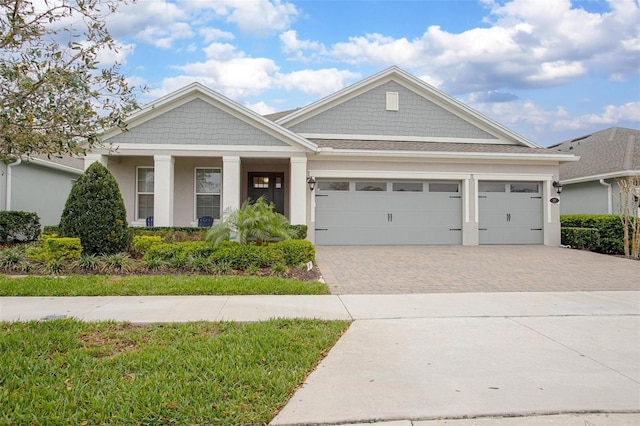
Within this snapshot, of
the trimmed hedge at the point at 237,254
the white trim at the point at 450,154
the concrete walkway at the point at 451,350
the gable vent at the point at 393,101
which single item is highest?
the gable vent at the point at 393,101

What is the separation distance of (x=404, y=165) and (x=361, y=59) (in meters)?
5.86

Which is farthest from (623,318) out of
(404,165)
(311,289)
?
(404,165)

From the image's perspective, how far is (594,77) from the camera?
14.6 m

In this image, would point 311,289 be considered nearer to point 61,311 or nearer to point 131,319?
point 131,319

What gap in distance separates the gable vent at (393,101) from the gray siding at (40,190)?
14.0m

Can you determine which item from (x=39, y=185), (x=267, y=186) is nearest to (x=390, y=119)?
(x=267, y=186)

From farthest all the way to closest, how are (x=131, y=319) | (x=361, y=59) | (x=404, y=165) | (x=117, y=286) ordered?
(x=361, y=59)
(x=404, y=165)
(x=117, y=286)
(x=131, y=319)

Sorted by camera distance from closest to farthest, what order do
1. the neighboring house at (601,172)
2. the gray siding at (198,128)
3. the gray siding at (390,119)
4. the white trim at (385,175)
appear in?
the gray siding at (198,128) < the white trim at (385,175) < the neighboring house at (601,172) < the gray siding at (390,119)

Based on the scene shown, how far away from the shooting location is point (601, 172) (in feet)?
53.0

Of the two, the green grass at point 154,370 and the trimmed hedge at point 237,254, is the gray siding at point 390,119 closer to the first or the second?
the trimmed hedge at point 237,254

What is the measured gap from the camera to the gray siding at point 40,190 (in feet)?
48.5

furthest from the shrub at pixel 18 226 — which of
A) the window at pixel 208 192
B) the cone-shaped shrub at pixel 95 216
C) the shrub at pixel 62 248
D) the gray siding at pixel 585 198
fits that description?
the gray siding at pixel 585 198

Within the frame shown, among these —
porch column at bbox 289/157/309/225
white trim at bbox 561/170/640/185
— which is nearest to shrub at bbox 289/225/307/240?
porch column at bbox 289/157/309/225

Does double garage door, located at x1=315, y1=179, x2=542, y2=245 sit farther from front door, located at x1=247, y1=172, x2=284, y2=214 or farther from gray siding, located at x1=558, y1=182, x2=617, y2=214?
gray siding, located at x1=558, y1=182, x2=617, y2=214
